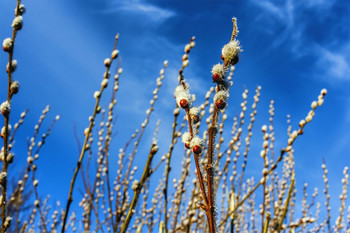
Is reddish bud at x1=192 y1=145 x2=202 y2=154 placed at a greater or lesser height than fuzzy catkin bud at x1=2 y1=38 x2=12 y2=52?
lesser

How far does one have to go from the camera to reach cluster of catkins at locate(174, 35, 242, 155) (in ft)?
1.77

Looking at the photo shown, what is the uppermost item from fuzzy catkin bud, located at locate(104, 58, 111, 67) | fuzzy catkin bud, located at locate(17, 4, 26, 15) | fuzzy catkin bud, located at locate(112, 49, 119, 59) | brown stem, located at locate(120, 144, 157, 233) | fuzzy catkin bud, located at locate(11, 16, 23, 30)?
fuzzy catkin bud, located at locate(112, 49, 119, 59)

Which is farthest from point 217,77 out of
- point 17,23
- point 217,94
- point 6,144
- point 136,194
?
point 17,23

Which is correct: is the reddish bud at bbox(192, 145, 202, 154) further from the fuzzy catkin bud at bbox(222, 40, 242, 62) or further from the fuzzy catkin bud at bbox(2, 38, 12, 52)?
the fuzzy catkin bud at bbox(2, 38, 12, 52)

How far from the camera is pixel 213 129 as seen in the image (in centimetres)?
53

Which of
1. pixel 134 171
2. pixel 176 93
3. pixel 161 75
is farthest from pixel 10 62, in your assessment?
pixel 134 171

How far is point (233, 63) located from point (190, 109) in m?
0.12

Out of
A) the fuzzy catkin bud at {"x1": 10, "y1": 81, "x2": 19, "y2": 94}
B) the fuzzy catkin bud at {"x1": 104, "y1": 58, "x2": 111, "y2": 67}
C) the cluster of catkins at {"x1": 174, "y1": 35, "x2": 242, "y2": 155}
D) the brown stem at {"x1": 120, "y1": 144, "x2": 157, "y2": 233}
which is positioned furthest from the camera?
the fuzzy catkin bud at {"x1": 104, "y1": 58, "x2": 111, "y2": 67}

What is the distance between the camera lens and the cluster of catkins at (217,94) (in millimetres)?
539

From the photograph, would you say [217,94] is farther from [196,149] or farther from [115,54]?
[115,54]

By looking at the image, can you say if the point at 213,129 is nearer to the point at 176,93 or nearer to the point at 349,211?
the point at 176,93

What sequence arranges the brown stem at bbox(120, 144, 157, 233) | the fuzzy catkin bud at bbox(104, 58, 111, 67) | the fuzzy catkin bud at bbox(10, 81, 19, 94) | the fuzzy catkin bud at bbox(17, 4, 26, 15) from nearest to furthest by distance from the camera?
the brown stem at bbox(120, 144, 157, 233)
the fuzzy catkin bud at bbox(10, 81, 19, 94)
the fuzzy catkin bud at bbox(17, 4, 26, 15)
the fuzzy catkin bud at bbox(104, 58, 111, 67)

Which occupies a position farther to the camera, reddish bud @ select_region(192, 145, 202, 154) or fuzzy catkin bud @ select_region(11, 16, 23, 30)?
fuzzy catkin bud @ select_region(11, 16, 23, 30)

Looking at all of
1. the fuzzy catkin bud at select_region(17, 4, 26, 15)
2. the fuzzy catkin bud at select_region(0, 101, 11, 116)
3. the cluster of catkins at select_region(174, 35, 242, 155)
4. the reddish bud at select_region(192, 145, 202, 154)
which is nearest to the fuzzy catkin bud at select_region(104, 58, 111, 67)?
→ the fuzzy catkin bud at select_region(17, 4, 26, 15)
